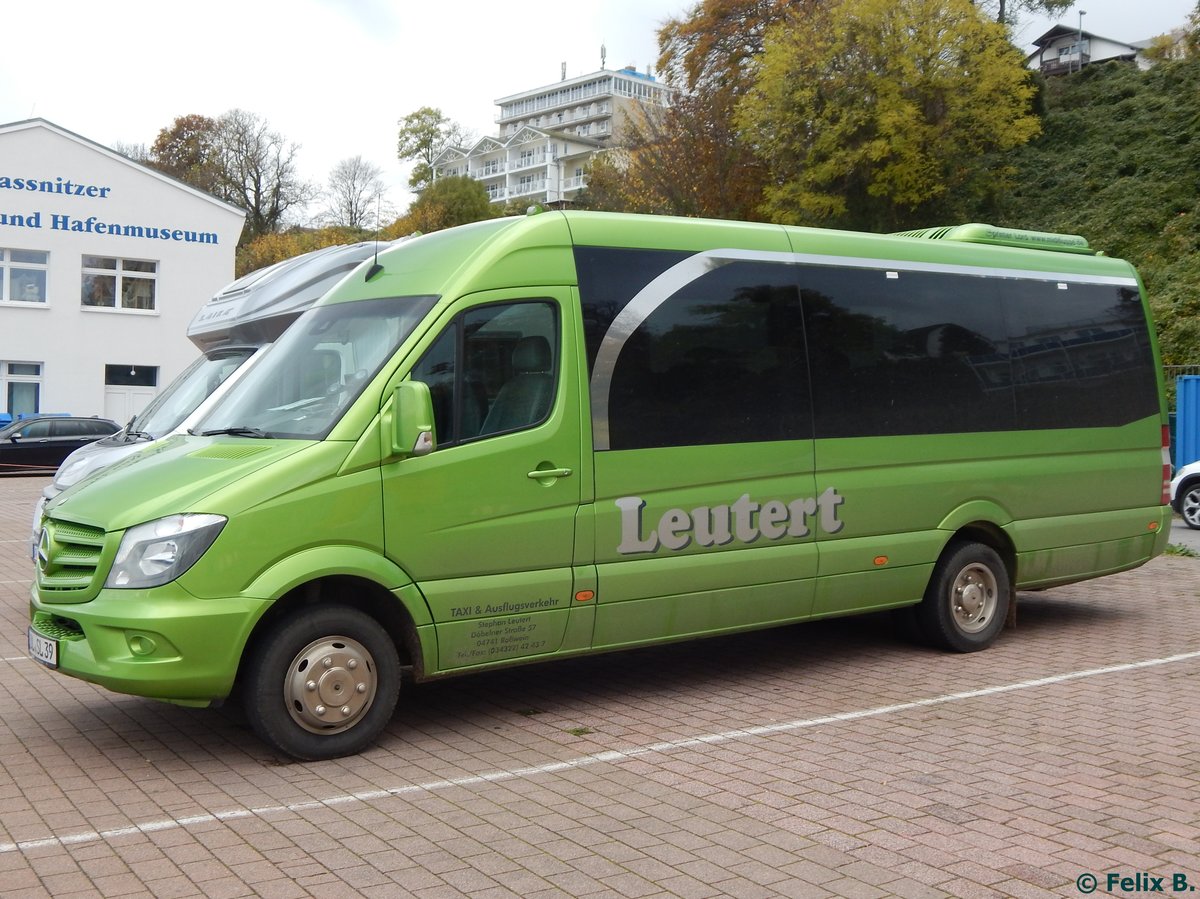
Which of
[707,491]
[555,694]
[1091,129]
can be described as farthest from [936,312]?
[1091,129]

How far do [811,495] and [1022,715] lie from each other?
1806 mm

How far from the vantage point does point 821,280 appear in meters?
8.08

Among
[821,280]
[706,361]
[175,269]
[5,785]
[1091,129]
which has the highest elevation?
[1091,129]

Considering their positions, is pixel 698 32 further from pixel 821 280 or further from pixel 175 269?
pixel 821 280

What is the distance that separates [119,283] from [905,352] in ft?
114

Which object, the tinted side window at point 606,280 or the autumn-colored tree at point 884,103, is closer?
the tinted side window at point 606,280

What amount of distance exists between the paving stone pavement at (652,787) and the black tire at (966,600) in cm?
21

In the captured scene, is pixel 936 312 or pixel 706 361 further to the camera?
pixel 936 312

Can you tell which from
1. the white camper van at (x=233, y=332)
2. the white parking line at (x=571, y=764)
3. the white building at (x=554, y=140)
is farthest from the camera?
the white building at (x=554, y=140)

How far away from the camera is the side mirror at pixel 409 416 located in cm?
604

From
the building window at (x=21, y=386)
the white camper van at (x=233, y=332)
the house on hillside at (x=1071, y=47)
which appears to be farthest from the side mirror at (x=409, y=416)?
the house on hillside at (x=1071, y=47)

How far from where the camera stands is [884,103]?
116 feet

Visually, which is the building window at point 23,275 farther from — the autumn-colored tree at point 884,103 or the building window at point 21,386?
the autumn-colored tree at point 884,103

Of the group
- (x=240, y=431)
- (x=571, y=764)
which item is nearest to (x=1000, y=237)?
(x=571, y=764)
